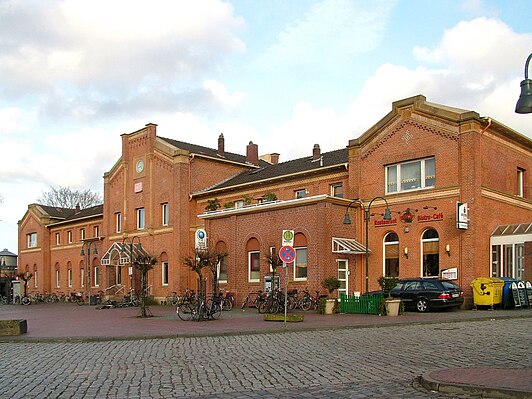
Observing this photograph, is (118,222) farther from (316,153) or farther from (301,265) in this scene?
(301,265)

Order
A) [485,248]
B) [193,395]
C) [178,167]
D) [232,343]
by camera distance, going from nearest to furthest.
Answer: [193,395] < [232,343] < [485,248] < [178,167]

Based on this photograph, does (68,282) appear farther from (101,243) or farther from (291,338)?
(291,338)

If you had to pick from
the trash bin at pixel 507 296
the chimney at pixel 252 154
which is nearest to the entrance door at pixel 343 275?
the trash bin at pixel 507 296

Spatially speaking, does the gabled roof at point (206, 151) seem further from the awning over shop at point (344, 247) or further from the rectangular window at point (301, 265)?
the awning over shop at point (344, 247)

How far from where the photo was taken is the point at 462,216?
28.9 m

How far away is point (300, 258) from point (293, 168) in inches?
384

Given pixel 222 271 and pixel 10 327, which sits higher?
pixel 222 271

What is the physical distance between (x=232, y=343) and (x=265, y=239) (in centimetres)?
1899

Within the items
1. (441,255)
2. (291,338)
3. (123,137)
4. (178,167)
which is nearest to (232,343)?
(291,338)

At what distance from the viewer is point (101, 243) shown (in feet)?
177

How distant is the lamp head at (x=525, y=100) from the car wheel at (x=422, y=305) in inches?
678

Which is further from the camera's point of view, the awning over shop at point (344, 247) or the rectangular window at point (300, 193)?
the rectangular window at point (300, 193)

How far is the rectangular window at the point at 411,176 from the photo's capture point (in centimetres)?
3128

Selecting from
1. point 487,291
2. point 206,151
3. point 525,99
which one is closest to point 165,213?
point 206,151
